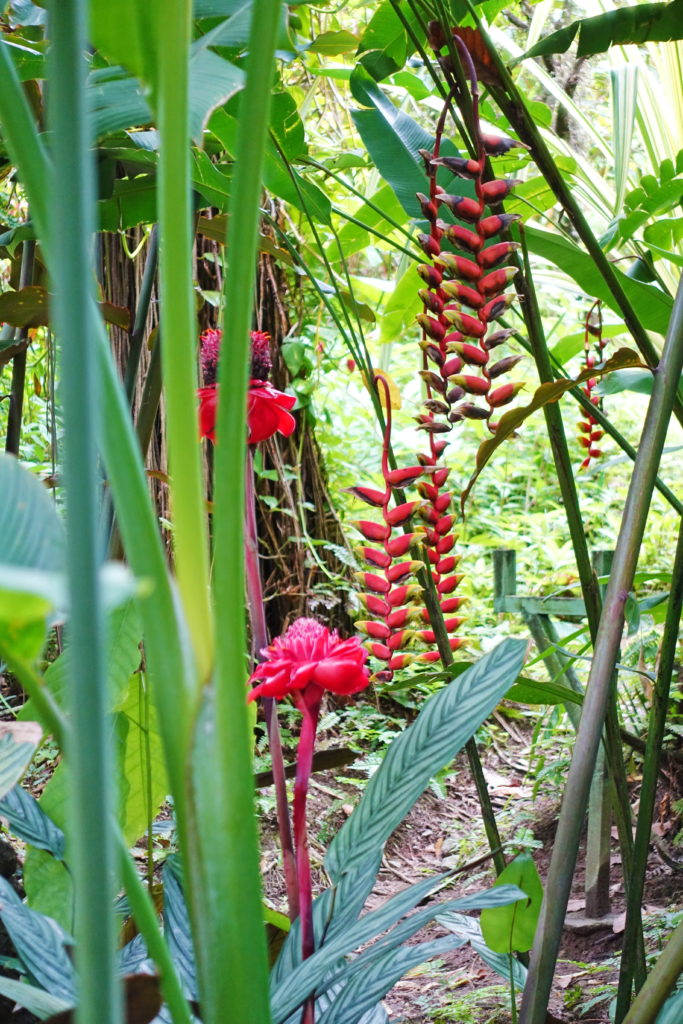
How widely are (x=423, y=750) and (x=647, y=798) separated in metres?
0.19

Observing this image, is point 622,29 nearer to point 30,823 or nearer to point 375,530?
point 375,530

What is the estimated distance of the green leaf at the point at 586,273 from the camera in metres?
1.12

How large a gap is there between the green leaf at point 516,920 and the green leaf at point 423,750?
10cm

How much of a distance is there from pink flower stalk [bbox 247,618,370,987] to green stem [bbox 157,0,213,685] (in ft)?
→ 0.47

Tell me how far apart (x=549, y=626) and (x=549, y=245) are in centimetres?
70

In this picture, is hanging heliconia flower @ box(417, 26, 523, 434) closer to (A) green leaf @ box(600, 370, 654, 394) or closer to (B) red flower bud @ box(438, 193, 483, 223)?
(B) red flower bud @ box(438, 193, 483, 223)

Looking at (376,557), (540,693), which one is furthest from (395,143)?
(540,693)

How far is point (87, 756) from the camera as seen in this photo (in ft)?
0.68

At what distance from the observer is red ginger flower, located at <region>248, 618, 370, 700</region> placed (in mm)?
435

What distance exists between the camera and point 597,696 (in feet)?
A: 1.51

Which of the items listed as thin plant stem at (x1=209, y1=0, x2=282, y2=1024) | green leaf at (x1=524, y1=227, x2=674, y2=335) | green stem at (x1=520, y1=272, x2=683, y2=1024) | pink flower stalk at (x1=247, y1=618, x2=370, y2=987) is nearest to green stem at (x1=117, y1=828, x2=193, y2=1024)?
thin plant stem at (x1=209, y1=0, x2=282, y2=1024)

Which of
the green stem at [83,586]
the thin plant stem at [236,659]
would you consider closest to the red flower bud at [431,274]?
the thin plant stem at [236,659]

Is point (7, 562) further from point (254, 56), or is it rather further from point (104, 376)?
point (254, 56)

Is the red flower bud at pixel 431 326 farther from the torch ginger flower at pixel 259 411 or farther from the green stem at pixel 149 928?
the green stem at pixel 149 928
